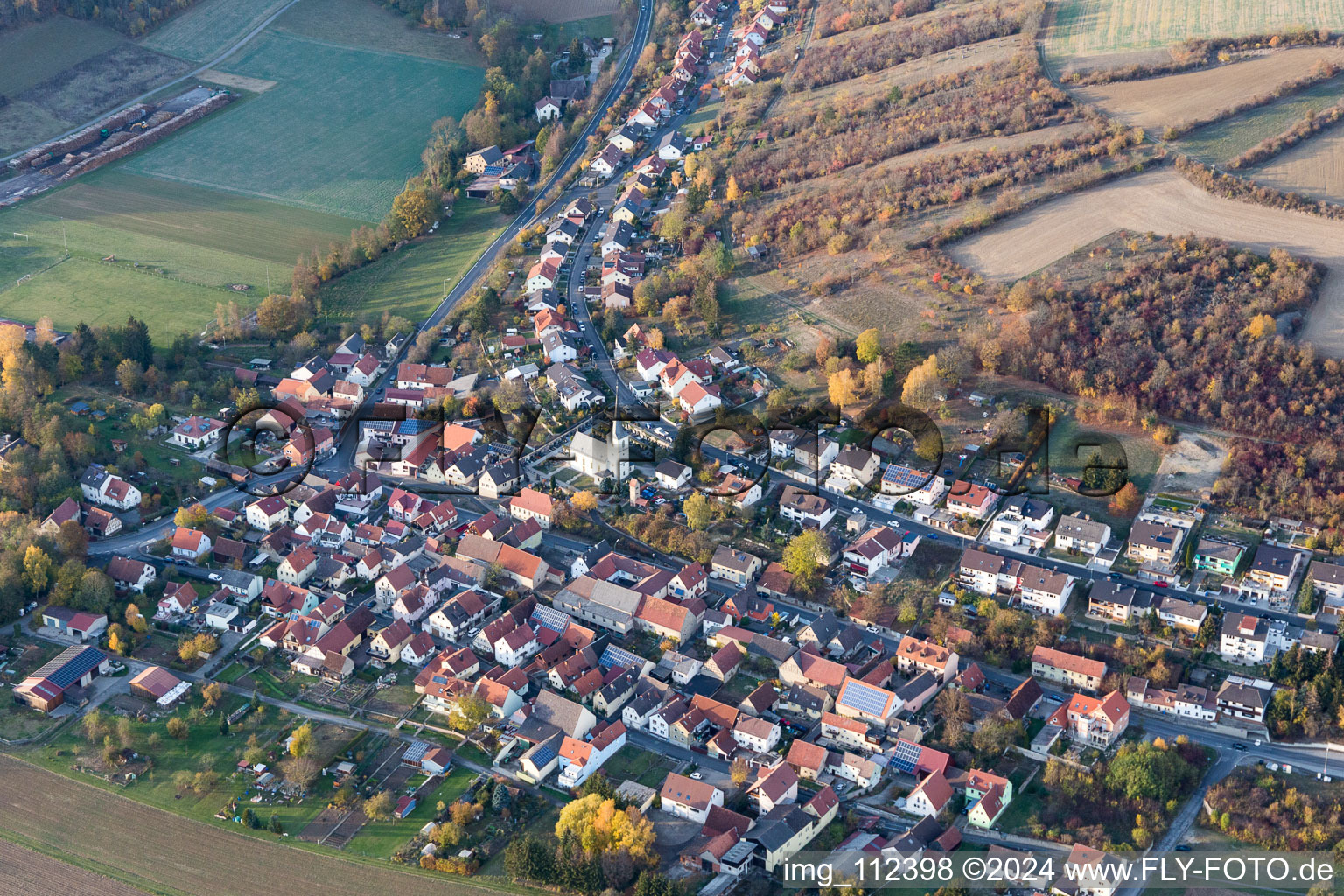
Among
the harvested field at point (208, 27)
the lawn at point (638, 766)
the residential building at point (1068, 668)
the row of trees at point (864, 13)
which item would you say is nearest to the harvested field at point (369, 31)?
the harvested field at point (208, 27)

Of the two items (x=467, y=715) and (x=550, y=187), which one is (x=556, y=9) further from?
(x=467, y=715)

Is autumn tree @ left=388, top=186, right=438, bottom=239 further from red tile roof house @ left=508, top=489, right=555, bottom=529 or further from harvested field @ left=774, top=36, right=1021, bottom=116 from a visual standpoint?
red tile roof house @ left=508, top=489, right=555, bottom=529

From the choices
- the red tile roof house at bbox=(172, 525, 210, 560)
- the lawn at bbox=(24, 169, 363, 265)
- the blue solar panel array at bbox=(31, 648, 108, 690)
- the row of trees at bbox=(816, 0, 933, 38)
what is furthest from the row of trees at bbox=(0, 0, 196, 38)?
the blue solar panel array at bbox=(31, 648, 108, 690)

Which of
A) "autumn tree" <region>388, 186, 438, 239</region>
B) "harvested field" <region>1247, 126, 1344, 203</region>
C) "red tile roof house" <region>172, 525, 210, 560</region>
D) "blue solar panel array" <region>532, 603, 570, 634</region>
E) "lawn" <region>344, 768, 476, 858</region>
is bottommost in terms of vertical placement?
"lawn" <region>344, 768, 476, 858</region>

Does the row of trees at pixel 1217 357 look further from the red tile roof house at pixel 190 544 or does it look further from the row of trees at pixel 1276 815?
the red tile roof house at pixel 190 544

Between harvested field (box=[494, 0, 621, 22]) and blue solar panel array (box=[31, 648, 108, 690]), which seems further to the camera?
harvested field (box=[494, 0, 621, 22])

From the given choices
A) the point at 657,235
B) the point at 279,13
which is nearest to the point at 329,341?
the point at 657,235
